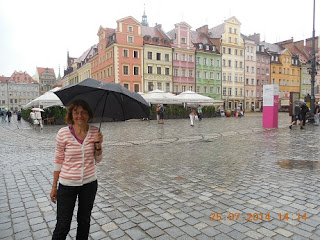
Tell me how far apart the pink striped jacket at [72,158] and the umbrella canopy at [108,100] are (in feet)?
1.70

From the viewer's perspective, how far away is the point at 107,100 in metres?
3.25

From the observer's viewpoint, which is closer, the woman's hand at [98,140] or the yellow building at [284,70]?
the woman's hand at [98,140]

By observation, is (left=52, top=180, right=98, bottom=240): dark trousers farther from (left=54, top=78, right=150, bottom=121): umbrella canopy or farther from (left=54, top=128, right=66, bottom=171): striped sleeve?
(left=54, top=78, right=150, bottom=121): umbrella canopy

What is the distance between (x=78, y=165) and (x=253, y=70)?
65.9m

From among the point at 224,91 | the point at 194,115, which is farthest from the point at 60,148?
the point at 224,91

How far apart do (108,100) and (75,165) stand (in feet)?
2.97

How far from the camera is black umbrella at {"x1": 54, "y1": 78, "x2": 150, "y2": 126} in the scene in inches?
122

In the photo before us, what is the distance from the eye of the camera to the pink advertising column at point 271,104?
1730 cm

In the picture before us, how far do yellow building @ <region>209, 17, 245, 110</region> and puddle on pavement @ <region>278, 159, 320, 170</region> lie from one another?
2056 inches

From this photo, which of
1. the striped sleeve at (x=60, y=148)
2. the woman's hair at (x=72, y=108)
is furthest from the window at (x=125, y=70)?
the striped sleeve at (x=60, y=148)

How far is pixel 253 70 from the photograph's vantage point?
208 ft

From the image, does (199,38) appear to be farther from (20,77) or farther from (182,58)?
(20,77)

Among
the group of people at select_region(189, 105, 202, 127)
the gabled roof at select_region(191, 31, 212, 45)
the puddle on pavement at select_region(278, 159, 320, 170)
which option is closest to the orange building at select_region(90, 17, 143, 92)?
the gabled roof at select_region(191, 31, 212, 45)
